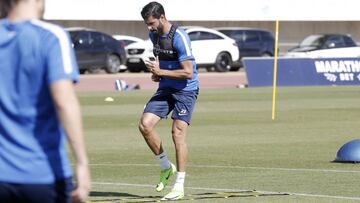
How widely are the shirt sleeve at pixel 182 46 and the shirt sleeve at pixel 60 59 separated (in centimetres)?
673

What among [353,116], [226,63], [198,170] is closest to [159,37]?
[198,170]

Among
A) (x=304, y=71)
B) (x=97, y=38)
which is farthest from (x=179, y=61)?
(x=97, y=38)

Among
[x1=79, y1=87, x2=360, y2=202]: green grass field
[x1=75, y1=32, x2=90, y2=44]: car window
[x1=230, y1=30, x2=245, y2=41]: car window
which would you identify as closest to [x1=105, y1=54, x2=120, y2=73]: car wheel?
[x1=75, y1=32, x2=90, y2=44]: car window

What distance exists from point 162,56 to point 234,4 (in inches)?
1902

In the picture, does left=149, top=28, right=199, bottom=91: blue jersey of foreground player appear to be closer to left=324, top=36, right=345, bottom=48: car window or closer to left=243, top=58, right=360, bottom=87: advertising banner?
left=243, top=58, right=360, bottom=87: advertising banner

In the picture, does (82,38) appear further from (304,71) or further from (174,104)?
(174,104)

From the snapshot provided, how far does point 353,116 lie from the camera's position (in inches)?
1016

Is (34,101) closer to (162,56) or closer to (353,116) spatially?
(162,56)

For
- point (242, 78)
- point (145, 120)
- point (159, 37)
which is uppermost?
point (159, 37)

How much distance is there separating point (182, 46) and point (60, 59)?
6802mm

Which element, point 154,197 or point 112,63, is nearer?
point 154,197

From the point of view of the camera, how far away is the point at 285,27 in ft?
215

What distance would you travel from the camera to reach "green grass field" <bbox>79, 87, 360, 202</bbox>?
1293 centimetres

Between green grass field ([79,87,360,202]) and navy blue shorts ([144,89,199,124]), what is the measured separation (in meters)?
0.87
